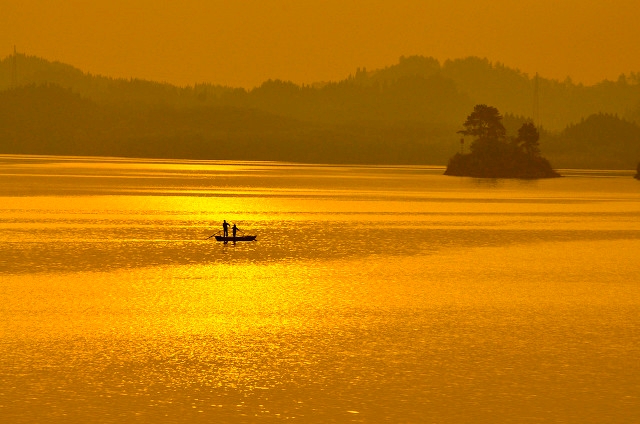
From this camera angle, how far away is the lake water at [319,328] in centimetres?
2409

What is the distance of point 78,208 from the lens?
114 m

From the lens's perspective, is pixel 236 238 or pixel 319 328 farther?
pixel 236 238

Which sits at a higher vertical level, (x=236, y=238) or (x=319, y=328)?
(x=236, y=238)

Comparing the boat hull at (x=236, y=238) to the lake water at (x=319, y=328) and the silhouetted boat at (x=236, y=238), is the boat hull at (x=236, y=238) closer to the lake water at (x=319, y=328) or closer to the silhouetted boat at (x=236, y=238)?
the silhouetted boat at (x=236, y=238)

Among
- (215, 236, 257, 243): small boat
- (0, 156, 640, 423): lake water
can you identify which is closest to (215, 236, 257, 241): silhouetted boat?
(215, 236, 257, 243): small boat

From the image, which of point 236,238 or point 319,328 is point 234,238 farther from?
point 319,328

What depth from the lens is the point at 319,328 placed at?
34750 millimetres

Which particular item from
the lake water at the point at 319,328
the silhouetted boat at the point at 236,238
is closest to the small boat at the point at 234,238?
the silhouetted boat at the point at 236,238

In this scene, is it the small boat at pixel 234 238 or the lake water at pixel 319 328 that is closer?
the lake water at pixel 319 328

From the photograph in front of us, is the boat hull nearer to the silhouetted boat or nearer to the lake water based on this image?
the silhouetted boat

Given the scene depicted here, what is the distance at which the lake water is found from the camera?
24.1m

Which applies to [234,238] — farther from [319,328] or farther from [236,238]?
[319,328]

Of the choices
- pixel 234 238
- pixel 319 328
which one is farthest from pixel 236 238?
pixel 319 328

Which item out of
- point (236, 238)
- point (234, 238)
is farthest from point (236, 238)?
point (234, 238)
